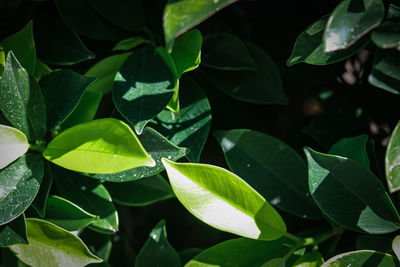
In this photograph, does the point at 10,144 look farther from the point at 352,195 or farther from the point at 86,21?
the point at 352,195

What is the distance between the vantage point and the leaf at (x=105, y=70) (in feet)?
2.19

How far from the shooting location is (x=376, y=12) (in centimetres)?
47

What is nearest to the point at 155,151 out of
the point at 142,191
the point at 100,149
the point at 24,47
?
the point at 100,149

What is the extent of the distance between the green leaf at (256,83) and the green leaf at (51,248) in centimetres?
38

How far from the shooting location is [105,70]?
68 centimetres

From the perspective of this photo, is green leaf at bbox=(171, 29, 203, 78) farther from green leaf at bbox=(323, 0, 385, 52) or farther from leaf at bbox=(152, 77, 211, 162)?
green leaf at bbox=(323, 0, 385, 52)

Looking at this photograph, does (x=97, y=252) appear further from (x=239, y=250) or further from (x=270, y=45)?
(x=270, y=45)

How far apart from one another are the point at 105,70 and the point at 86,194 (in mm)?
223

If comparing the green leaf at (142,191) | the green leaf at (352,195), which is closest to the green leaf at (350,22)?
the green leaf at (352,195)

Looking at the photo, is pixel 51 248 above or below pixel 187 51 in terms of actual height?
below

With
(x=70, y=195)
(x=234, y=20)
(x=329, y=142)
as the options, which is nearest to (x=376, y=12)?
(x=329, y=142)

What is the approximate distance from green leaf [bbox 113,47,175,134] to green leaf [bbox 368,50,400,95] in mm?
296

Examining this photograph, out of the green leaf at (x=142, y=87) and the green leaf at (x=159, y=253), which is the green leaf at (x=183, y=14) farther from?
the green leaf at (x=159, y=253)

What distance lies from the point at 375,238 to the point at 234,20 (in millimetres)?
534
